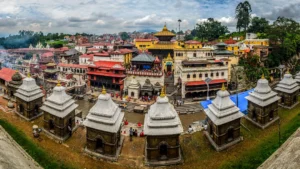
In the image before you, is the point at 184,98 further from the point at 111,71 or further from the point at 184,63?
the point at 111,71

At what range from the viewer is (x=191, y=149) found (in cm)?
1705

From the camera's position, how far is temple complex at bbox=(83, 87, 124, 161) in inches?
628

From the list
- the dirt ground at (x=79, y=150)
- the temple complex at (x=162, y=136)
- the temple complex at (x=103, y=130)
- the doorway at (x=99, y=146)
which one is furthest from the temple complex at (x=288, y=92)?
the doorway at (x=99, y=146)

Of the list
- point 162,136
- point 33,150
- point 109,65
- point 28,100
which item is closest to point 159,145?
point 162,136

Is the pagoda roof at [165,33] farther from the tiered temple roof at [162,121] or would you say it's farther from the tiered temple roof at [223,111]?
the tiered temple roof at [162,121]

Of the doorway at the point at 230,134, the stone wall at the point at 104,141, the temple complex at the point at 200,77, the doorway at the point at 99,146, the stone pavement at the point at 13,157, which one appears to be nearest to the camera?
the stone pavement at the point at 13,157

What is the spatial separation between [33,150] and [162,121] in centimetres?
966

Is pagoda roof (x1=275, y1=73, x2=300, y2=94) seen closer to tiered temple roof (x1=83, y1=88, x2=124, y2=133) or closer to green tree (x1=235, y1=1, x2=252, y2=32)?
tiered temple roof (x1=83, y1=88, x2=124, y2=133)

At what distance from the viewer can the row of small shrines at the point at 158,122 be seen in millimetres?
15484

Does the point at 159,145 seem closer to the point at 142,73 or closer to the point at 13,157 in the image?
the point at 13,157

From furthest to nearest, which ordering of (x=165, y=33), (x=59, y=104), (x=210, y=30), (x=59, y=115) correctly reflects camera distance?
1. (x=210, y=30)
2. (x=165, y=33)
3. (x=59, y=104)
4. (x=59, y=115)

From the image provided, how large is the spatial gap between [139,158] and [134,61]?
2481cm

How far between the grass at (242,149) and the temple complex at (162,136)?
48.8 inches

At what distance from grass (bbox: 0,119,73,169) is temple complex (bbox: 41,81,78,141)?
165 centimetres
